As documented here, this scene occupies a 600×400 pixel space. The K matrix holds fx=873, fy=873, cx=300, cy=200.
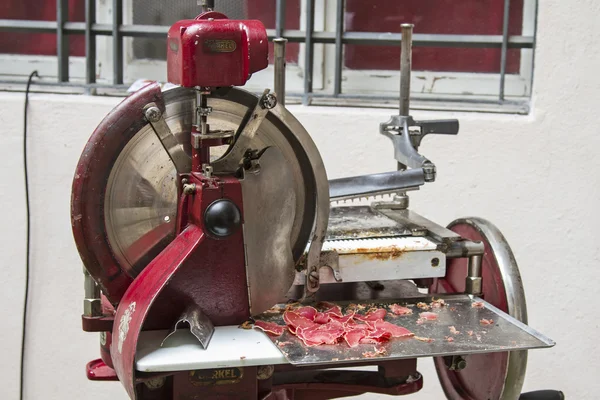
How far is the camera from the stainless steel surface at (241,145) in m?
1.57

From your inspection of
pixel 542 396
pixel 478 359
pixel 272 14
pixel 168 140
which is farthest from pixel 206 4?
pixel 272 14

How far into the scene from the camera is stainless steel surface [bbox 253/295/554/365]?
4.87 ft

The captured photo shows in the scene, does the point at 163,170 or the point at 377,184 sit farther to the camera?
the point at 377,184

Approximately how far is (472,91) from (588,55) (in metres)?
0.40

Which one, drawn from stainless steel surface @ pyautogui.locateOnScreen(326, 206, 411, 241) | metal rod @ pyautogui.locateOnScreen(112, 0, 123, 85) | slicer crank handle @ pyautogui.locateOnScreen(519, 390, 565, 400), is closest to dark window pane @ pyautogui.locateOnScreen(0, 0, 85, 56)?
metal rod @ pyautogui.locateOnScreen(112, 0, 123, 85)

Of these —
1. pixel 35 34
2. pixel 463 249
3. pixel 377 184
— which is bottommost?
pixel 463 249

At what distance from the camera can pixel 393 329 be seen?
160cm

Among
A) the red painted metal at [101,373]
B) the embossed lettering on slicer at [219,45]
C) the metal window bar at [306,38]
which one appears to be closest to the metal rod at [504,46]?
the metal window bar at [306,38]

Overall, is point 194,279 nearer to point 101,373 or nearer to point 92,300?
point 92,300

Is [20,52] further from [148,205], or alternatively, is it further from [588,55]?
[588,55]

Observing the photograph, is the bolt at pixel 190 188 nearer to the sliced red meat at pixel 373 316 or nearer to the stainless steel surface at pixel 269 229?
the stainless steel surface at pixel 269 229

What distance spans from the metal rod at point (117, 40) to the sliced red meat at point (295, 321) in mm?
1413

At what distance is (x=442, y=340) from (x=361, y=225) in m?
0.45

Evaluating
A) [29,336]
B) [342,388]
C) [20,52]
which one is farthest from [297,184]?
[20,52]
